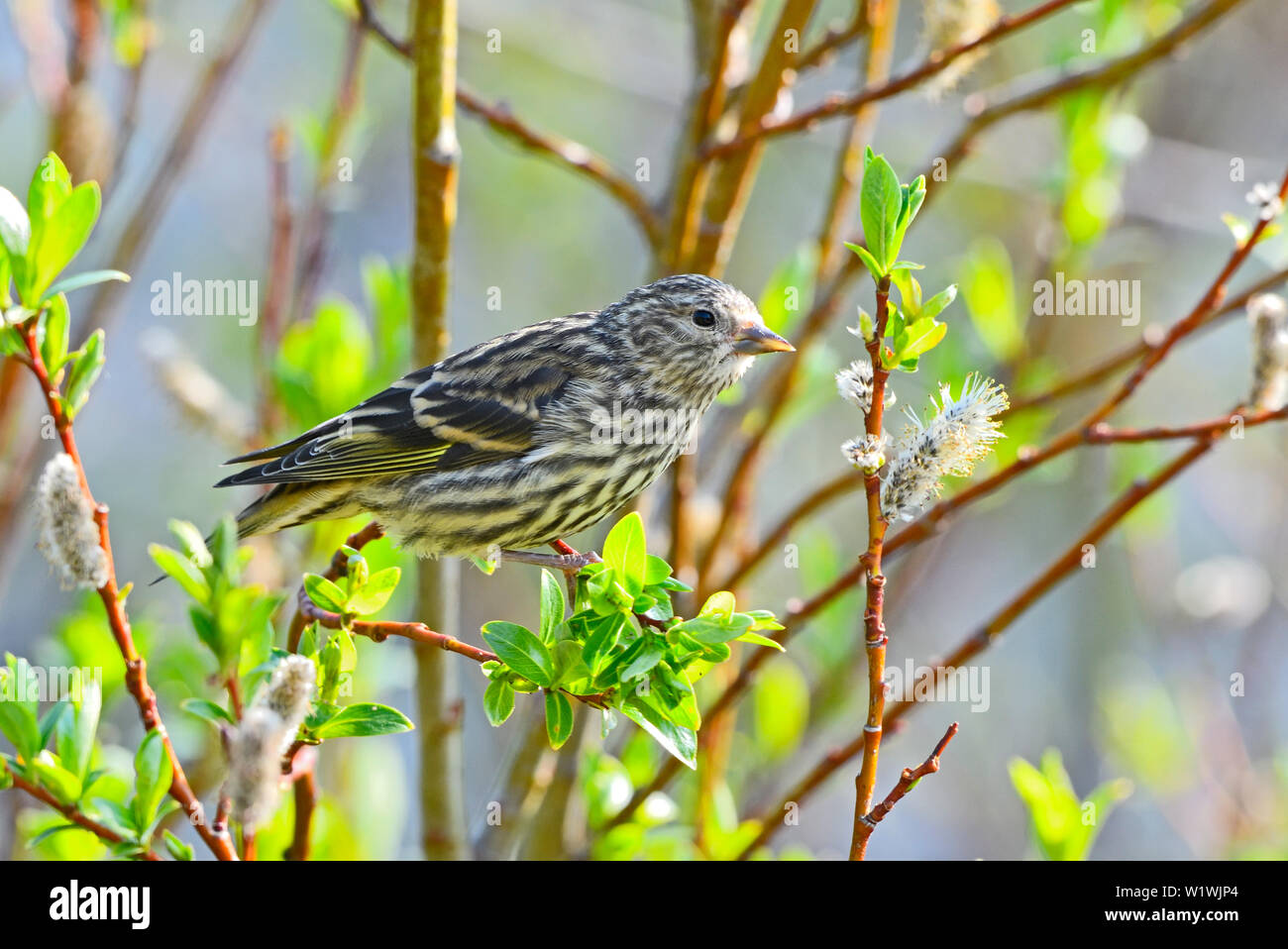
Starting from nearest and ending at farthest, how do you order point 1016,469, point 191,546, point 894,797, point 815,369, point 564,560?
point 894,797 → point 191,546 → point 1016,469 → point 564,560 → point 815,369

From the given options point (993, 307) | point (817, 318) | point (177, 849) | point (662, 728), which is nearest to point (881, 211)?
point (662, 728)

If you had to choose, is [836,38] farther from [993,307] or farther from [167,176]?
[167,176]

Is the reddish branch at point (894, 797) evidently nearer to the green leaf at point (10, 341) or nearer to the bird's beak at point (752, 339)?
the green leaf at point (10, 341)

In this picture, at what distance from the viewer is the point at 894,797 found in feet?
6.73

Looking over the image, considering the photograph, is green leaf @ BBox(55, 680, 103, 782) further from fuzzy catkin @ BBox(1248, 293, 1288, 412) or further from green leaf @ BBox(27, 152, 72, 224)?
fuzzy catkin @ BBox(1248, 293, 1288, 412)

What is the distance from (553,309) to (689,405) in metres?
6.14

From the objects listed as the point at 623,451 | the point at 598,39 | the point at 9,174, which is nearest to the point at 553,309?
the point at 598,39

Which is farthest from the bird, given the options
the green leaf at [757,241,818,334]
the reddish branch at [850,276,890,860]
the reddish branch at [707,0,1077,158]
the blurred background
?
the reddish branch at [850,276,890,860]

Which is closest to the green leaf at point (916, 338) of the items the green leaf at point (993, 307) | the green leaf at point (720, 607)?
the green leaf at point (720, 607)

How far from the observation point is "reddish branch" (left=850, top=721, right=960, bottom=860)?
2027mm

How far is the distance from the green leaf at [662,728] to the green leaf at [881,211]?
906 millimetres

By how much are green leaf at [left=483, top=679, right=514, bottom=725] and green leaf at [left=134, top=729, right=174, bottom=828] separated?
58cm

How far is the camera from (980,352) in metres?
4.99

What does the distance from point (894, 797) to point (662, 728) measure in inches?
18.0
